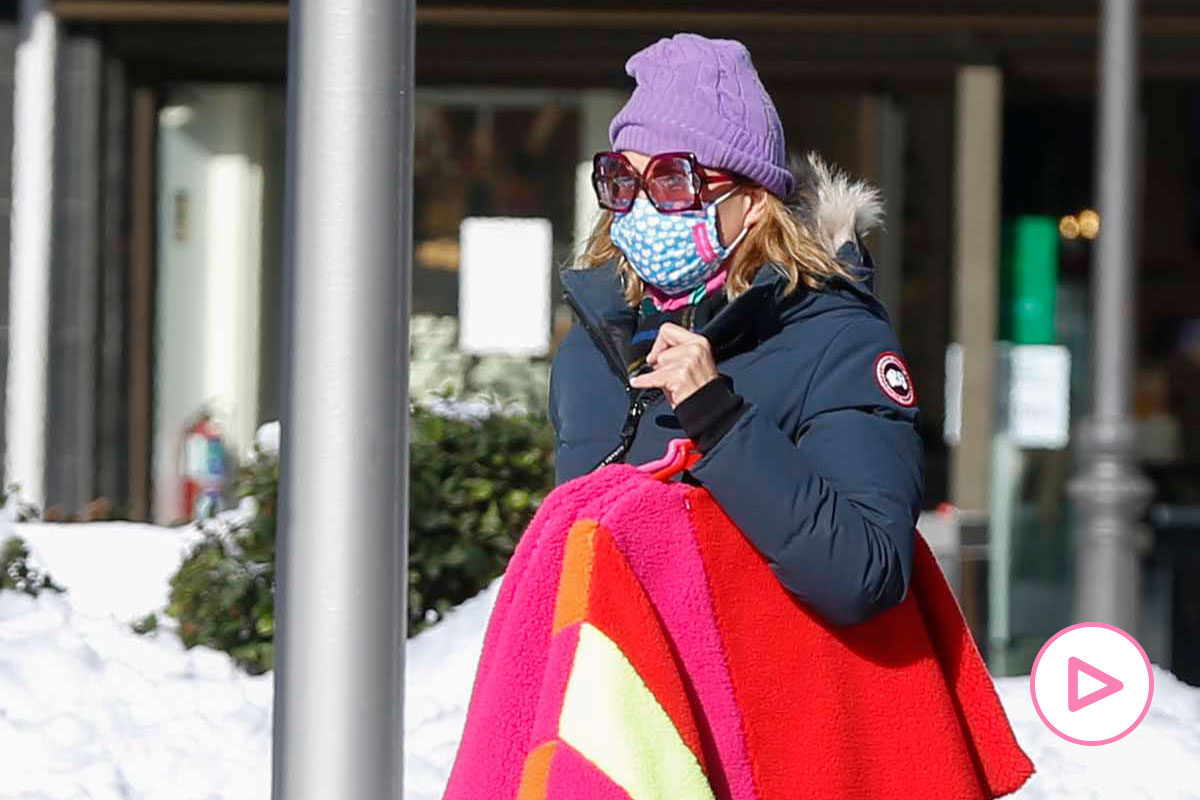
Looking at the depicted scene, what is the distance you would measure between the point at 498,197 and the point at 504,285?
455 millimetres

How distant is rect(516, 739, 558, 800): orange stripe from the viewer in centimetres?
208

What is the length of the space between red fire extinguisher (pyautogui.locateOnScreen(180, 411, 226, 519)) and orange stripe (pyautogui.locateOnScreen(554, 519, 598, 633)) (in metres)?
8.48

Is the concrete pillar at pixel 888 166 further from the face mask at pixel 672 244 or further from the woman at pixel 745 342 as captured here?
the face mask at pixel 672 244

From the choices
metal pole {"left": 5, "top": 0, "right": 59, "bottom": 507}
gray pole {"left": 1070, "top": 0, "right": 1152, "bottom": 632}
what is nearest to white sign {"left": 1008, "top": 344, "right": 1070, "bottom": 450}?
gray pole {"left": 1070, "top": 0, "right": 1152, "bottom": 632}

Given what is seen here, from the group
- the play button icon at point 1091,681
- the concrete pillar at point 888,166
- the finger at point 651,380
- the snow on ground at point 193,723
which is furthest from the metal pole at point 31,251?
the finger at point 651,380

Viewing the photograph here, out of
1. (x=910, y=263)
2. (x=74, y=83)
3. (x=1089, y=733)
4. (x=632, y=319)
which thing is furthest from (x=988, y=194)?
(x=632, y=319)

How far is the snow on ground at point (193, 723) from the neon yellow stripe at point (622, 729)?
216 cm

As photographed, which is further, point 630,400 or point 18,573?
point 18,573

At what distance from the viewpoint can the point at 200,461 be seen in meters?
10.5

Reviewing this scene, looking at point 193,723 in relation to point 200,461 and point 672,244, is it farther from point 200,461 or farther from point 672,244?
point 200,461

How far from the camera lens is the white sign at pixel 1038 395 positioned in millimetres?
11047

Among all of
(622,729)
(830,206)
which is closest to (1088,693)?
(830,206)

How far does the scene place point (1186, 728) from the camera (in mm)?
4859

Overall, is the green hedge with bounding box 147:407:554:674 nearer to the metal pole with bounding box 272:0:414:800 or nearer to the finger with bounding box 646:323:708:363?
the metal pole with bounding box 272:0:414:800
